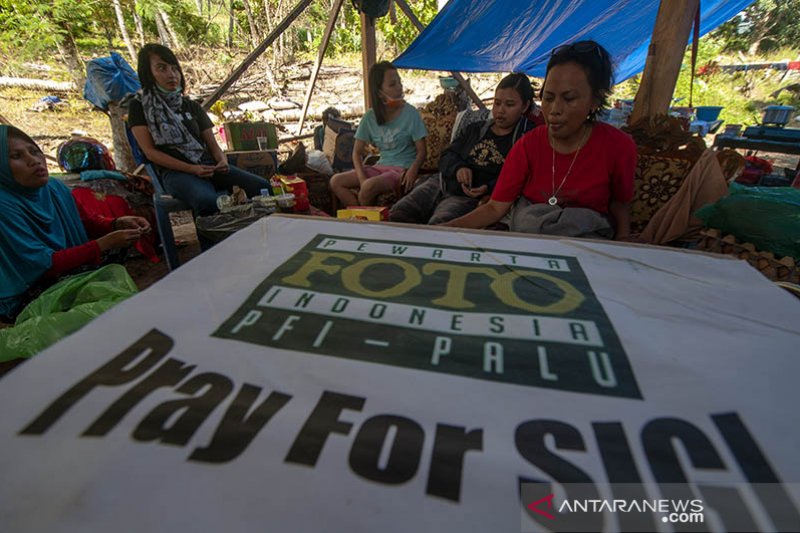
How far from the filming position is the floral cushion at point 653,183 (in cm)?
173

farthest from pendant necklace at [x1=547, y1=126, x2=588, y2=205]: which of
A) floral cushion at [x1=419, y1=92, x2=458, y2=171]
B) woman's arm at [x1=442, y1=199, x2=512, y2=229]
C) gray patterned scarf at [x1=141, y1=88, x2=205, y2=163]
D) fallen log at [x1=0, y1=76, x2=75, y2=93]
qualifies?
fallen log at [x1=0, y1=76, x2=75, y2=93]

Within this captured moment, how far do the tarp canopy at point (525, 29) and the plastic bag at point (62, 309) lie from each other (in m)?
3.40

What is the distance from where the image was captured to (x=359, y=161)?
2.85 m

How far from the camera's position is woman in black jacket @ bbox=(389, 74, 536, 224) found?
6.65 feet

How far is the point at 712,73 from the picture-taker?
8.77m

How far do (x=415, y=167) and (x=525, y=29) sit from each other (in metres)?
2.22

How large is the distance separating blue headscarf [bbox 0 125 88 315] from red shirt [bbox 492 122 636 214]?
1889 mm

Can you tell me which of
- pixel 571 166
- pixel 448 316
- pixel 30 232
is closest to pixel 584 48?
pixel 571 166

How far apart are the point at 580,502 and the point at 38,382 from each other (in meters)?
0.73

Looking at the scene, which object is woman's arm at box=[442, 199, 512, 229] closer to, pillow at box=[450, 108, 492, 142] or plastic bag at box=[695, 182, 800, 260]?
plastic bag at box=[695, 182, 800, 260]

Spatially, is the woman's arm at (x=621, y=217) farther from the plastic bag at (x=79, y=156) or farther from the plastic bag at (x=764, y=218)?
the plastic bag at (x=79, y=156)

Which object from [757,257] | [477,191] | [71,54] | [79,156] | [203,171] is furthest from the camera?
[71,54]

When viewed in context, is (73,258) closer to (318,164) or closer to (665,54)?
(318,164)

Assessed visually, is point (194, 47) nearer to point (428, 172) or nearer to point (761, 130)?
point (428, 172)
